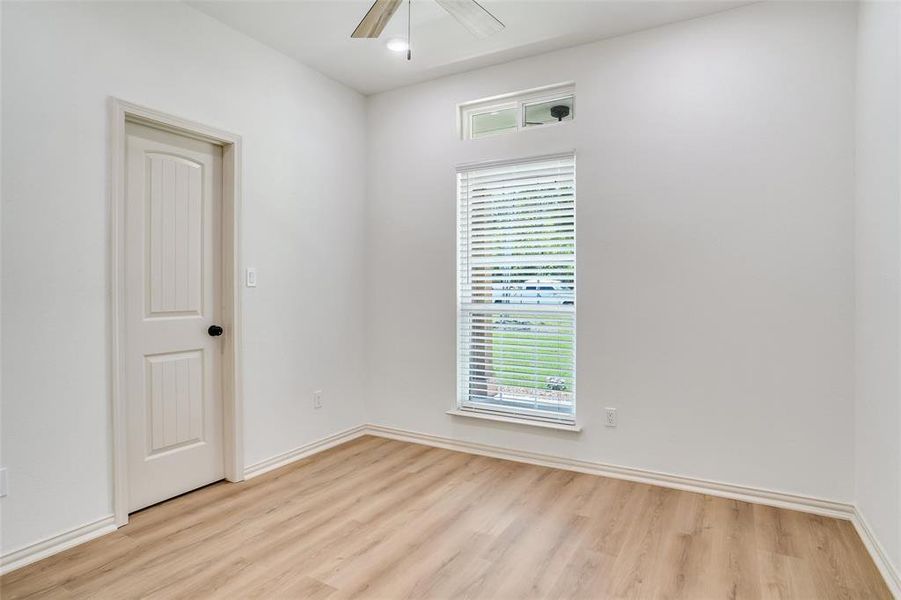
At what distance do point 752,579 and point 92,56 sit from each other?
151 inches

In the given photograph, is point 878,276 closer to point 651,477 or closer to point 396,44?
point 651,477

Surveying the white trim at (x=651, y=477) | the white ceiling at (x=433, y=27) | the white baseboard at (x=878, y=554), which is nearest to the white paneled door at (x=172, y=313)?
the white ceiling at (x=433, y=27)

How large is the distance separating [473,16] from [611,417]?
2.46 m

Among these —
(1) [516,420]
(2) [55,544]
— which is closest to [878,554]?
(1) [516,420]

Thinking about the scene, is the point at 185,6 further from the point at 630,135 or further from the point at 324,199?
the point at 630,135

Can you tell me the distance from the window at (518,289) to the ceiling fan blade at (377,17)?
1495 mm

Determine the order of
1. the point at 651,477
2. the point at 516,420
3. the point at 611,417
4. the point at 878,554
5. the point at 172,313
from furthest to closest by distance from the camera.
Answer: the point at 516,420
the point at 611,417
the point at 651,477
the point at 172,313
the point at 878,554

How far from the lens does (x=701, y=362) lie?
9.81 ft

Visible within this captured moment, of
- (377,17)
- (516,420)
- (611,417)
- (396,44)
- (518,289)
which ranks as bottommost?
(516,420)

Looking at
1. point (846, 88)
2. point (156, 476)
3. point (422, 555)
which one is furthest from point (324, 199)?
point (846, 88)

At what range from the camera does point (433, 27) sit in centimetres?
315

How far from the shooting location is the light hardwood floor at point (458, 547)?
202cm

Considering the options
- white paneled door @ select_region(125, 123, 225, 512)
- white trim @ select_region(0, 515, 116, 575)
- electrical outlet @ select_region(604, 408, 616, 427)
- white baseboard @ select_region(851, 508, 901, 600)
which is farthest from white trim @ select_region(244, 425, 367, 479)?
white baseboard @ select_region(851, 508, 901, 600)

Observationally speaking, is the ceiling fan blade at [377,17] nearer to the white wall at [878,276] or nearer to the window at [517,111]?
the window at [517,111]
